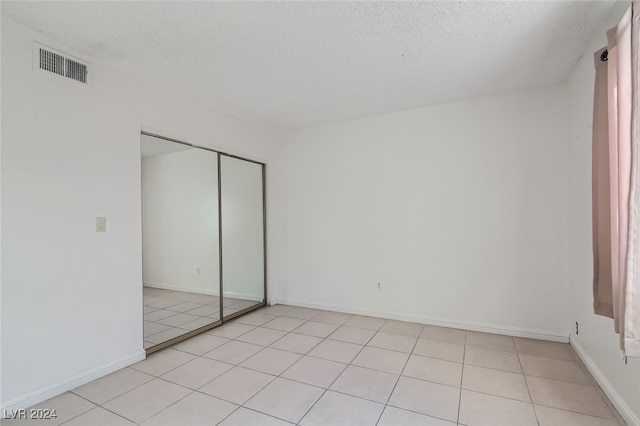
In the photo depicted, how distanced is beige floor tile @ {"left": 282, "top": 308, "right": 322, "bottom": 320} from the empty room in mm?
51

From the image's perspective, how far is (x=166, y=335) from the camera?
323 cm

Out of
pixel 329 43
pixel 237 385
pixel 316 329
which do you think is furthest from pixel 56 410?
pixel 329 43

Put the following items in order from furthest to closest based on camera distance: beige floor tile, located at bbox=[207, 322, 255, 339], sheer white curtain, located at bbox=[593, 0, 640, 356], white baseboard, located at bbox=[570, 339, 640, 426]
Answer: beige floor tile, located at bbox=[207, 322, 255, 339] < white baseboard, located at bbox=[570, 339, 640, 426] < sheer white curtain, located at bbox=[593, 0, 640, 356]

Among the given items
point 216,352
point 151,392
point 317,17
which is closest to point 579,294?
point 317,17

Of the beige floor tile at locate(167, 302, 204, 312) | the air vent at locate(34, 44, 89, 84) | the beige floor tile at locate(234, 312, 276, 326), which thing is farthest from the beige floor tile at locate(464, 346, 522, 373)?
the air vent at locate(34, 44, 89, 84)

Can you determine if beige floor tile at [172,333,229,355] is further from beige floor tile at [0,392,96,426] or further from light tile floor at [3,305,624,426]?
beige floor tile at [0,392,96,426]

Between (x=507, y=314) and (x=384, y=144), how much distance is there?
2411 millimetres

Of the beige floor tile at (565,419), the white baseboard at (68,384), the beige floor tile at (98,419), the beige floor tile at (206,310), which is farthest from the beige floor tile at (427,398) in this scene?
the beige floor tile at (206,310)

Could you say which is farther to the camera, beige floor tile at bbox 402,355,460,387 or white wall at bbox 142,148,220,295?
white wall at bbox 142,148,220,295

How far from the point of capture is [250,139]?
13.8 ft

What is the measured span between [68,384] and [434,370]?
2.87 metres

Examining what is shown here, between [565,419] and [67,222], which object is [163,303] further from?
[565,419]

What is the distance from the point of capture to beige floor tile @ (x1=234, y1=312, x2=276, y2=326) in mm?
3828

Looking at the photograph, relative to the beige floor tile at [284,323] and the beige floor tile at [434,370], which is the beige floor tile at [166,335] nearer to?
the beige floor tile at [284,323]
